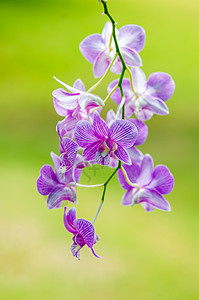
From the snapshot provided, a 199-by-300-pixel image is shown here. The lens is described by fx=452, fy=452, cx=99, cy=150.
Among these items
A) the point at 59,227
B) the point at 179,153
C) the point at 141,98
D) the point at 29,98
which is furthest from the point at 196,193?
the point at 141,98

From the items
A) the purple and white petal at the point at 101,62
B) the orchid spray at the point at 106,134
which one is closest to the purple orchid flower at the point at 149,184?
the orchid spray at the point at 106,134

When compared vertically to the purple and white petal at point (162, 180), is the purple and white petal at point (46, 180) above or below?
above

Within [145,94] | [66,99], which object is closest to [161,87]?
[145,94]

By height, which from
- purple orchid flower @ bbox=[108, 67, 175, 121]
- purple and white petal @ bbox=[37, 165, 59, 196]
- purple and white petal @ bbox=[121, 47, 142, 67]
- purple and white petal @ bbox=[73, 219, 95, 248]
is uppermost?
purple and white petal @ bbox=[121, 47, 142, 67]

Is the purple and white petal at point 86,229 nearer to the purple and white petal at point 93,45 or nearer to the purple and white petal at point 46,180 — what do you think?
the purple and white petal at point 46,180

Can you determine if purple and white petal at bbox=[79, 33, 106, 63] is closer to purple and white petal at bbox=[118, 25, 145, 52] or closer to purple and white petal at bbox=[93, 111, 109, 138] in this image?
purple and white petal at bbox=[118, 25, 145, 52]

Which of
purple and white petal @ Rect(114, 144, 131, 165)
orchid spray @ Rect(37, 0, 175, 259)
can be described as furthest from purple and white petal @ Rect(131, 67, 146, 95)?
purple and white petal @ Rect(114, 144, 131, 165)

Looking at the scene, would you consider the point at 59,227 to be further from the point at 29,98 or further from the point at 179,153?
the point at 29,98
